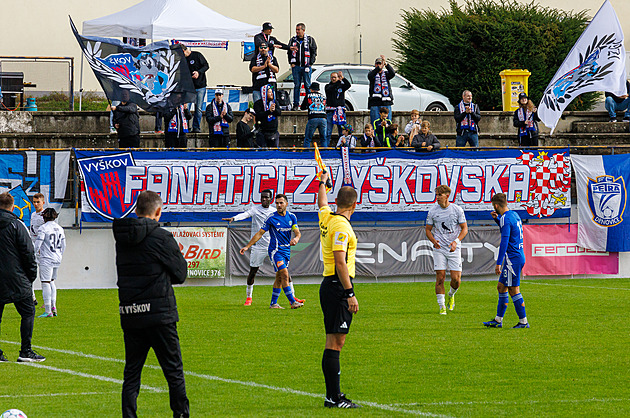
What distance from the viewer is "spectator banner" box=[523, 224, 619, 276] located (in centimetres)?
2378

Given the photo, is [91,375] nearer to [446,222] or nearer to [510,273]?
[510,273]

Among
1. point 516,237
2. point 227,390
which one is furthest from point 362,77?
point 227,390

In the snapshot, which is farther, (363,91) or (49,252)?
(363,91)

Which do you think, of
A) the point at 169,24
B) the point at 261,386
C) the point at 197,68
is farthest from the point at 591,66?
the point at 261,386

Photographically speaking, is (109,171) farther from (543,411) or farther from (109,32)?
(543,411)

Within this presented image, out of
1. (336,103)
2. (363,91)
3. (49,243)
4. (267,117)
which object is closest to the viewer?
(49,243)

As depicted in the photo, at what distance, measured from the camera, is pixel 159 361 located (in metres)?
7.55

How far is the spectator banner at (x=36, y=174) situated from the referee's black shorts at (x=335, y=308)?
1513cm

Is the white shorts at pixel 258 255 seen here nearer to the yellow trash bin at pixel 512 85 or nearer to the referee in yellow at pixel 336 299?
the referee in yellow at pixel 336 299

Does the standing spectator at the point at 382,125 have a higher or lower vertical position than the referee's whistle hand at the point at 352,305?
higher

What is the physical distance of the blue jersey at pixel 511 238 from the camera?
13945mm

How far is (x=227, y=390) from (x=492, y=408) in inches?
108

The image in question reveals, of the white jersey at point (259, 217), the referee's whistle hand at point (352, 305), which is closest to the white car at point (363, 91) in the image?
the white jersey at point (259, 217)

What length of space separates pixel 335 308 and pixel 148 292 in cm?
192
